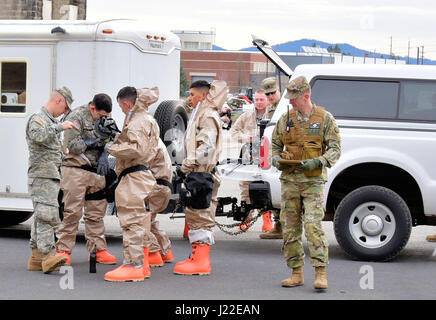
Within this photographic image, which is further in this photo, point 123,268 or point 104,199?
point 104,199

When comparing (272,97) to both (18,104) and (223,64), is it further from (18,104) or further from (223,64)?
(223,64)

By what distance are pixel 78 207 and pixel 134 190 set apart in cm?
111

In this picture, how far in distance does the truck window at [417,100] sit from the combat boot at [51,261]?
157 inches

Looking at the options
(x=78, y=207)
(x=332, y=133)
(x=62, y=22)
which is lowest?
(x=78, y=207)

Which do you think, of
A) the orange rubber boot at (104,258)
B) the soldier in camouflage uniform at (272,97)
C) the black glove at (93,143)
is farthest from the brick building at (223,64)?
the orange rubber boot at (104,258)

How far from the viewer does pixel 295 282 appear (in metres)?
7.64

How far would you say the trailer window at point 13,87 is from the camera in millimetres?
10438

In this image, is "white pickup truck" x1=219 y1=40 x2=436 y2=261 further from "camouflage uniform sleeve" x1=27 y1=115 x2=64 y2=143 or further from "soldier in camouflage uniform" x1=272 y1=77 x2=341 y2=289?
"camouflage uniform sleeve" x1=27 y1=115 x2=64 y2=143

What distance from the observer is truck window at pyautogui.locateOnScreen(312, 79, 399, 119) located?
9.18 metres

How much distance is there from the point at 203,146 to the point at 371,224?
2.20 m

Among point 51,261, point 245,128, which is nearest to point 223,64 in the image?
point 245,128
